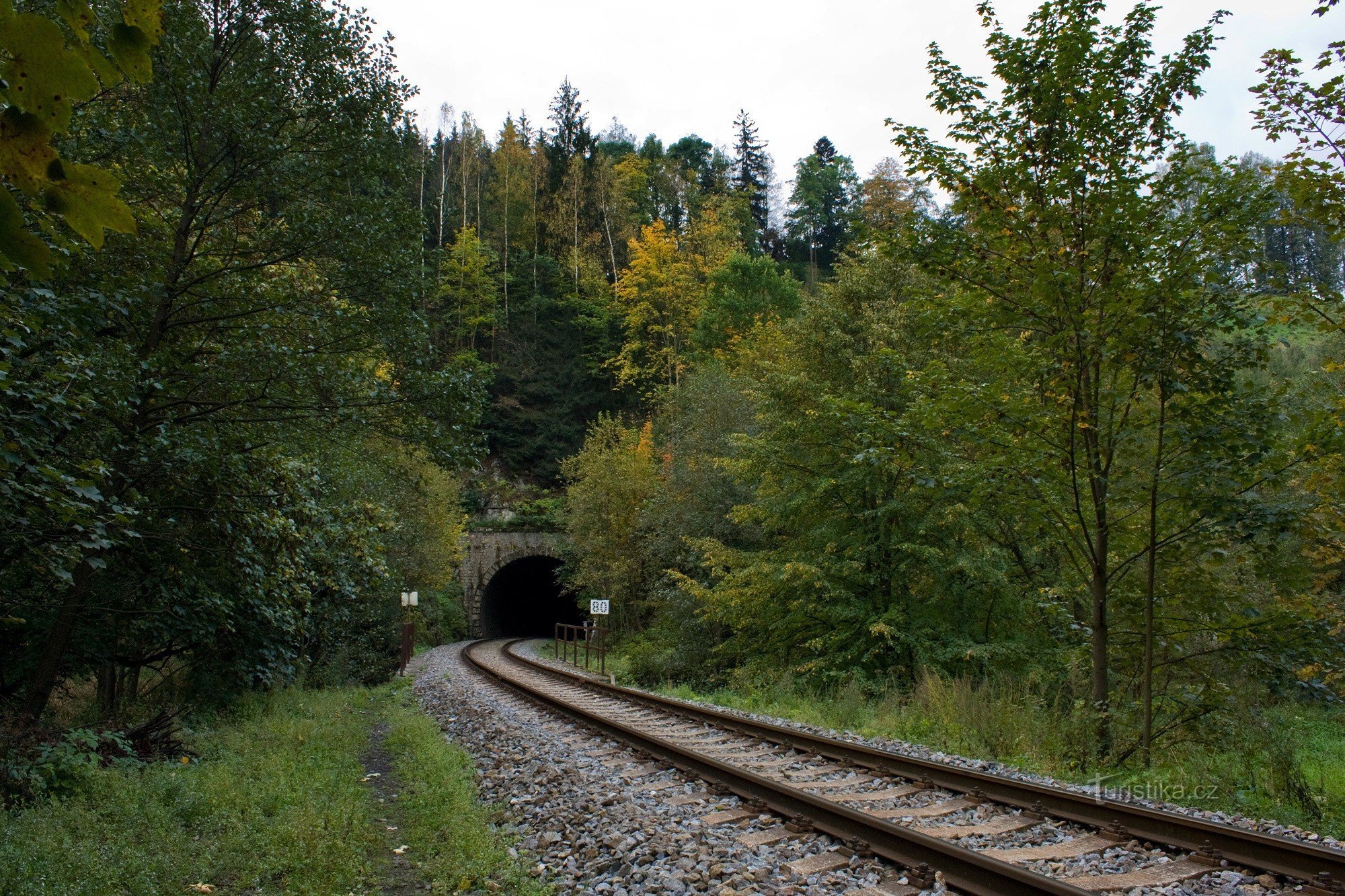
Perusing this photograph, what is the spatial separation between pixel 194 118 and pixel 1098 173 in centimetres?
862

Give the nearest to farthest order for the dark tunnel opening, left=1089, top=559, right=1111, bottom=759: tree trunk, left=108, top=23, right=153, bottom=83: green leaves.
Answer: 1. left=108, top=23, right=153, bottom=83: green leaves
2. left=1089, top=559, right=1111, bottom=759: tree trunk
3. the dark tunnel opening

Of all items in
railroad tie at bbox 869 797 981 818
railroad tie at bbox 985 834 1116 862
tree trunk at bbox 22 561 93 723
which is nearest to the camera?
railroad tie at bbox 985 834 1116 862

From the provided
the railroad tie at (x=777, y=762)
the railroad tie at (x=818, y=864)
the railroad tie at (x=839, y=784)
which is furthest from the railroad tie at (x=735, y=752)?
the railroad tie at (x=818, y=864)

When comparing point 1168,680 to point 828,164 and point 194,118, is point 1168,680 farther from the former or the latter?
point 828,164

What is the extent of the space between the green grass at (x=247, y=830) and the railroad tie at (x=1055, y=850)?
2646 millimetres

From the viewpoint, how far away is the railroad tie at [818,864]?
165 inches

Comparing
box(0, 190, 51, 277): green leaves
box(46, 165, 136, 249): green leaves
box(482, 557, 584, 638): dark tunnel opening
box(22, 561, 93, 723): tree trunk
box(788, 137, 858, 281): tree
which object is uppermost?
box(788, 137, 858, 281): tree

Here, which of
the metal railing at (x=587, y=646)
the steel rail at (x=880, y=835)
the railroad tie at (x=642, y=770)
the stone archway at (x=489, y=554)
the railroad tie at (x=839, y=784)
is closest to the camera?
the steel rail at (x=880, y=835)

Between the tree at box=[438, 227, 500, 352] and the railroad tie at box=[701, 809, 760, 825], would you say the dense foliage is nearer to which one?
the railroad tie at box=[701, 809, 760, 825]

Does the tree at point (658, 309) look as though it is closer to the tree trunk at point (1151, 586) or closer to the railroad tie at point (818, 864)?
the tree trunk at point (1151, 586)

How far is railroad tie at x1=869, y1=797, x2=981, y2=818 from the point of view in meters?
5.07

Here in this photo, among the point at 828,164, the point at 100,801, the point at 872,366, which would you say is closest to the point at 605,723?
the point at 100,801

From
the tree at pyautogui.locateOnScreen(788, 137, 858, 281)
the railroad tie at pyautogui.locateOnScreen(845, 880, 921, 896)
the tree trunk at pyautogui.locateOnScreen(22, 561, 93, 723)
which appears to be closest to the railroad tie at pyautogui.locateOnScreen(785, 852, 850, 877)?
the railroad tie at pyautogui.locateOnScreen(845, 880, 921, 896)

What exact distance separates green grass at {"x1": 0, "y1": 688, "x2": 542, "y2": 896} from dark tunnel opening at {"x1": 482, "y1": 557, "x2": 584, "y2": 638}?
32.1 meters
